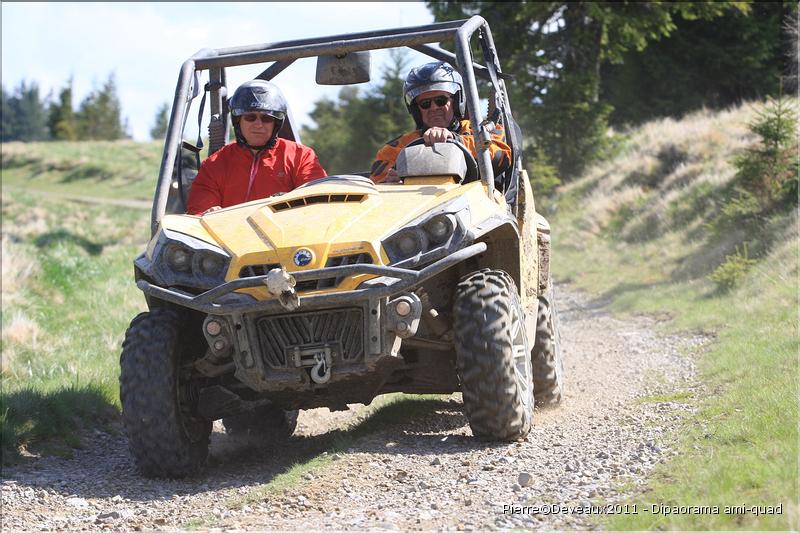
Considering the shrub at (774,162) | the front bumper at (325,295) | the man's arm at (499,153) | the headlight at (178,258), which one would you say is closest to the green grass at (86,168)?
the shrub at (774,162)

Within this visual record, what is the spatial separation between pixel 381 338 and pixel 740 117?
Result: 20177mm

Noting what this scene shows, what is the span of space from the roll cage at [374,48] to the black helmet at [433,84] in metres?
0.26

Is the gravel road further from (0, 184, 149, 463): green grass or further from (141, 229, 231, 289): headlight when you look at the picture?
(141, 229, 231, 289): headlight

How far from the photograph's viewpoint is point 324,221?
19.2 feet

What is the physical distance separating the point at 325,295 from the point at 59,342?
18.1 feet

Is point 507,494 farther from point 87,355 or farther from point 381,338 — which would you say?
point 87,355

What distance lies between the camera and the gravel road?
15.8 feet

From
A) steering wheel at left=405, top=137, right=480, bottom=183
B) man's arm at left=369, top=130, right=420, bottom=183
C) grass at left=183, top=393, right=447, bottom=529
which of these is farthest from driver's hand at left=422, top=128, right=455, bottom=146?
grass at left=183, top=393, right=447, bottom=529

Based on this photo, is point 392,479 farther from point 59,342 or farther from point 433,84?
point 59,342

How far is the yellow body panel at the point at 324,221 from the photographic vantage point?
5.64 m

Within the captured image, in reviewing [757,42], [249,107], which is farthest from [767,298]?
[757,42]

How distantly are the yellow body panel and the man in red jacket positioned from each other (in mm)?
961

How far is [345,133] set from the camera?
36969 millimetres

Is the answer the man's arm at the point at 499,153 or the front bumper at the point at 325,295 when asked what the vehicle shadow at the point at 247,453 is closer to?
the front bumper at the point at 325,295
